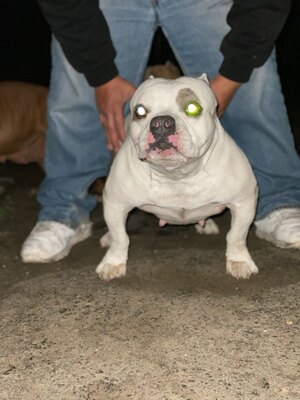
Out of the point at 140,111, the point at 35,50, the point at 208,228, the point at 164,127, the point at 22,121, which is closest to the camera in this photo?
the point at 164,127

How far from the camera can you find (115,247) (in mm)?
2496

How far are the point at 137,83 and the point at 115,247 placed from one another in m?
0.82

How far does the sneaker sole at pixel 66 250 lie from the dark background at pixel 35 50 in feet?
7.67

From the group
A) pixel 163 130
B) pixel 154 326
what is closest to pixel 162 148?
pixel 163 130

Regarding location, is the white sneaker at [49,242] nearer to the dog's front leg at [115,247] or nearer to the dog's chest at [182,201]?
the dog's front leg at [115,247]

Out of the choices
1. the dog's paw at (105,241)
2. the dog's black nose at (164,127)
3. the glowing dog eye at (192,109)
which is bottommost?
the dog's paw at (105,241)

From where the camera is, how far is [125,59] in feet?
9.04

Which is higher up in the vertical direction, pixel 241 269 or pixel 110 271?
pixel 241 269

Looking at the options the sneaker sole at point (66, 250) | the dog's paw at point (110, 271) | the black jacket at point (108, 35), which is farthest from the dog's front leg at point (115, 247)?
the black jacket at point (108, 35)

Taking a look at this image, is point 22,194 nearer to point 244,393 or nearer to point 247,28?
point 247,28

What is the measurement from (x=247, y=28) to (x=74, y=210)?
117 cm

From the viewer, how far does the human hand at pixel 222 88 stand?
2.53 meters

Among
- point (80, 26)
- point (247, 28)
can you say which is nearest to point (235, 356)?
point (247, 28)

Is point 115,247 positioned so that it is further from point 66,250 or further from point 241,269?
point 241,269
